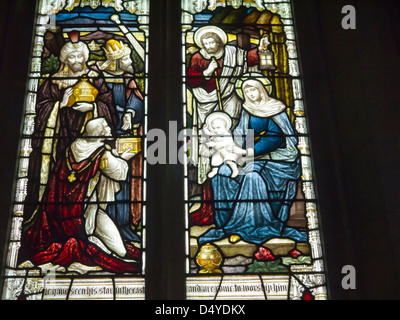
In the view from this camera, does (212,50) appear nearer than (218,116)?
No

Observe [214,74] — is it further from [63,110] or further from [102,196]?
[102,196]

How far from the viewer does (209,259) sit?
5.41 m

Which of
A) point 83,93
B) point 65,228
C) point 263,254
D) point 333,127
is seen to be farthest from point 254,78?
point 65,228

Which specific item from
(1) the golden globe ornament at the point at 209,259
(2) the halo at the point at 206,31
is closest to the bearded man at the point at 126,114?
(1) the golden globe ornament at the point at 209,259

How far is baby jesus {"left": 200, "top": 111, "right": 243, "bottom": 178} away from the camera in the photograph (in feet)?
19.1

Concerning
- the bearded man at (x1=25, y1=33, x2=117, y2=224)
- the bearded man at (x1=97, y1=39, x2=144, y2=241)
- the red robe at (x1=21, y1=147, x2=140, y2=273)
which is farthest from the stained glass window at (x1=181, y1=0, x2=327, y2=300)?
the bearded man at (x1=25, y1=33, x2=117, y2=224)

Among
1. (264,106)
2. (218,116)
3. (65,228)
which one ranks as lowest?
(65,228)

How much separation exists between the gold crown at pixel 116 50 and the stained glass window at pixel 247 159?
55 centimetres

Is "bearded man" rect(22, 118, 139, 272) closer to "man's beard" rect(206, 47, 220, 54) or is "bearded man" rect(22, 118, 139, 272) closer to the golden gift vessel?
the golden gift vessel

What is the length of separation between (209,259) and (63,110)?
6.16 feet
